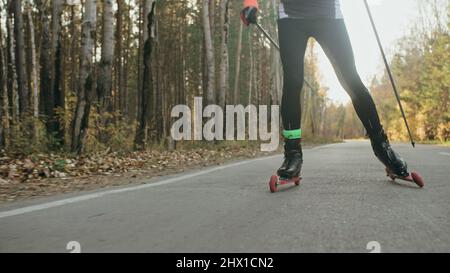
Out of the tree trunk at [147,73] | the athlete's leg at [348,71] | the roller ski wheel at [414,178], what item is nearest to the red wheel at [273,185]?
the athlete's leg at [348,71]

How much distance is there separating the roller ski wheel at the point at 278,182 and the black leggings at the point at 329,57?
488 millimetres

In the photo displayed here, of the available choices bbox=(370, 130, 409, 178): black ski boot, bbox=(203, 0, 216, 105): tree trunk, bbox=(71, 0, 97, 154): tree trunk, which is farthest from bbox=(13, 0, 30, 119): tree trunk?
bbox=(370, 130, 409, 178): black ski boot

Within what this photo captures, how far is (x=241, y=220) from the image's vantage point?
3006 millimetres

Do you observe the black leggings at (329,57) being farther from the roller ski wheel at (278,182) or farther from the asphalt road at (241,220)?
the asphalt road at (241,220)

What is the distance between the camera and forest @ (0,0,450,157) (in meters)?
11.3

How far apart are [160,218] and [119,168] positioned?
545 centimetres

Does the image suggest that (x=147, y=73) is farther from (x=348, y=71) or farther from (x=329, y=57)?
(x=348, y=71)

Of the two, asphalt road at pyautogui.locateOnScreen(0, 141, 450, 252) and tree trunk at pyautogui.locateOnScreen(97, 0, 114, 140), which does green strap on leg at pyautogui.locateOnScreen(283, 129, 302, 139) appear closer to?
asphalt road at pyautogui.locateOnScreen(0, 141, 450, 252)

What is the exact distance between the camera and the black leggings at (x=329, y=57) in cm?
462

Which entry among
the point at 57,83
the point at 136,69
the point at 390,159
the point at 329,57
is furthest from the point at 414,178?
the point at 136,69

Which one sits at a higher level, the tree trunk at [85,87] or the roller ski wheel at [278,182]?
the tree trunk at [85,87]

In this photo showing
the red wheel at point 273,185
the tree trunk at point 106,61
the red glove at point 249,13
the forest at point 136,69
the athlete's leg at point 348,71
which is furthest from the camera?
the tree trunk at point 106,61

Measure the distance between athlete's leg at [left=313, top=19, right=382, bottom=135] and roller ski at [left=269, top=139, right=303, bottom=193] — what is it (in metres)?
0.67
